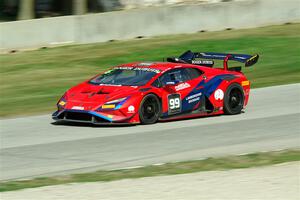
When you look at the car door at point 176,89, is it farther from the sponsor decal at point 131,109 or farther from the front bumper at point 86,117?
the front bumper at point 86,117

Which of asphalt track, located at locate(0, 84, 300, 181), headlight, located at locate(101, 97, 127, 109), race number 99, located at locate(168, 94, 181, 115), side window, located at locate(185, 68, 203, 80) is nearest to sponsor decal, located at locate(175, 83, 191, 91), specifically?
race number 99, located at locate(168, 94, 181, 115)

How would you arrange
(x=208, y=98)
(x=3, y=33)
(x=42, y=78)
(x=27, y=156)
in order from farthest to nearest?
(x=3, y=33) < (x=42, y=78) < (x=208, y=98) < (x=27, y=156)

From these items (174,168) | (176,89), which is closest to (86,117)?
(176,89)

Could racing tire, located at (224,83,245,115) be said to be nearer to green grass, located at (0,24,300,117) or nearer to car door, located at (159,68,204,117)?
car door, located at (159,68,204,117)

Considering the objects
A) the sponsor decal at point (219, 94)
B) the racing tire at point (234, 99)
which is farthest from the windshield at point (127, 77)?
the racing tire at point (234, 99)

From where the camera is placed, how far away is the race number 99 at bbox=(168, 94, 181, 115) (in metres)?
14.8

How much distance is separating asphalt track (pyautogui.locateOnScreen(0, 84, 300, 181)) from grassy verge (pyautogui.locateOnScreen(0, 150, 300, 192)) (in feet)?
1.42

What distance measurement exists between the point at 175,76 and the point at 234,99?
156 centimetres

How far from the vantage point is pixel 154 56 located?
81.4 ft

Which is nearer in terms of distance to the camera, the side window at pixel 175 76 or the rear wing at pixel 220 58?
the side window at pixel 175 76

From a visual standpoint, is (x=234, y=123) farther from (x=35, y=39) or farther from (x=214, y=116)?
(x=35, y=39)

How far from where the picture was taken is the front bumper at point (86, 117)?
1409cm

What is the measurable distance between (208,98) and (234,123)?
867 mm

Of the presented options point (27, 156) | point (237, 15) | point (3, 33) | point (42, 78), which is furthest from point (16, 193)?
point (237, 15)
